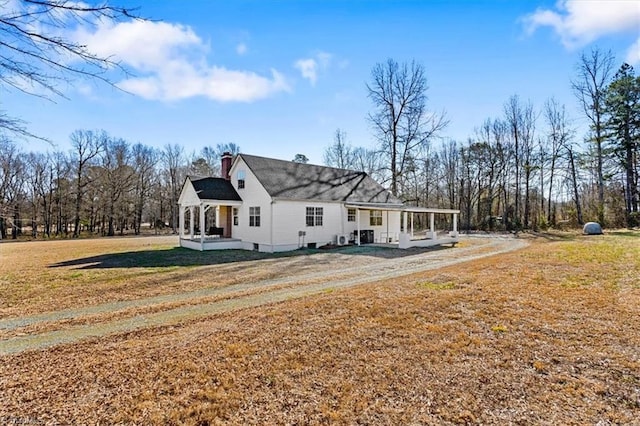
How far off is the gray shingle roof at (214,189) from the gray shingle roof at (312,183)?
217 centimetres

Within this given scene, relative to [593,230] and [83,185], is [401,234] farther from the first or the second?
[83,185]

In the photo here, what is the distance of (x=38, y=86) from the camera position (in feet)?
9.45

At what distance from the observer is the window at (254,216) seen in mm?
18438

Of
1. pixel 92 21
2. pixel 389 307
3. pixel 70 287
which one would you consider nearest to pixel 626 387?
pixel 389 307

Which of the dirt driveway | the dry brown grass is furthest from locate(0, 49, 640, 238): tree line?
the dry brown grass

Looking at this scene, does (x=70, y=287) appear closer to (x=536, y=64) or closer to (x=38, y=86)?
(x=38, y=86)

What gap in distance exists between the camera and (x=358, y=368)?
387cm

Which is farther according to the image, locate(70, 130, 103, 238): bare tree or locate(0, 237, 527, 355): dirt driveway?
locate(70, 130, 103, 238): bare tree

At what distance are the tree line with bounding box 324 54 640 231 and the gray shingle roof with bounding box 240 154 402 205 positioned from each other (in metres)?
6.33

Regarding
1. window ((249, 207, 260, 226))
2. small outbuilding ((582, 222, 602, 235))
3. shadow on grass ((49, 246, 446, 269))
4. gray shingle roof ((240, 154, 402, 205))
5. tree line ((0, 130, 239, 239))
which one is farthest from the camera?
tree line ((0, 130, 239, 239))

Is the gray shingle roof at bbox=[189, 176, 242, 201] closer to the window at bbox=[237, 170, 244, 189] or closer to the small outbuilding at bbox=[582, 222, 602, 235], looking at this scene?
the window at bbox=[237, 170, 244, 189]

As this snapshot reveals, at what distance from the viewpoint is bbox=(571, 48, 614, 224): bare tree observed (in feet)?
93.9

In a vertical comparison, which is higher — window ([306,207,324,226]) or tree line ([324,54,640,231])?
tree line ([324,54,640,231])

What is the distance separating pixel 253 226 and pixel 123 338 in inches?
540
